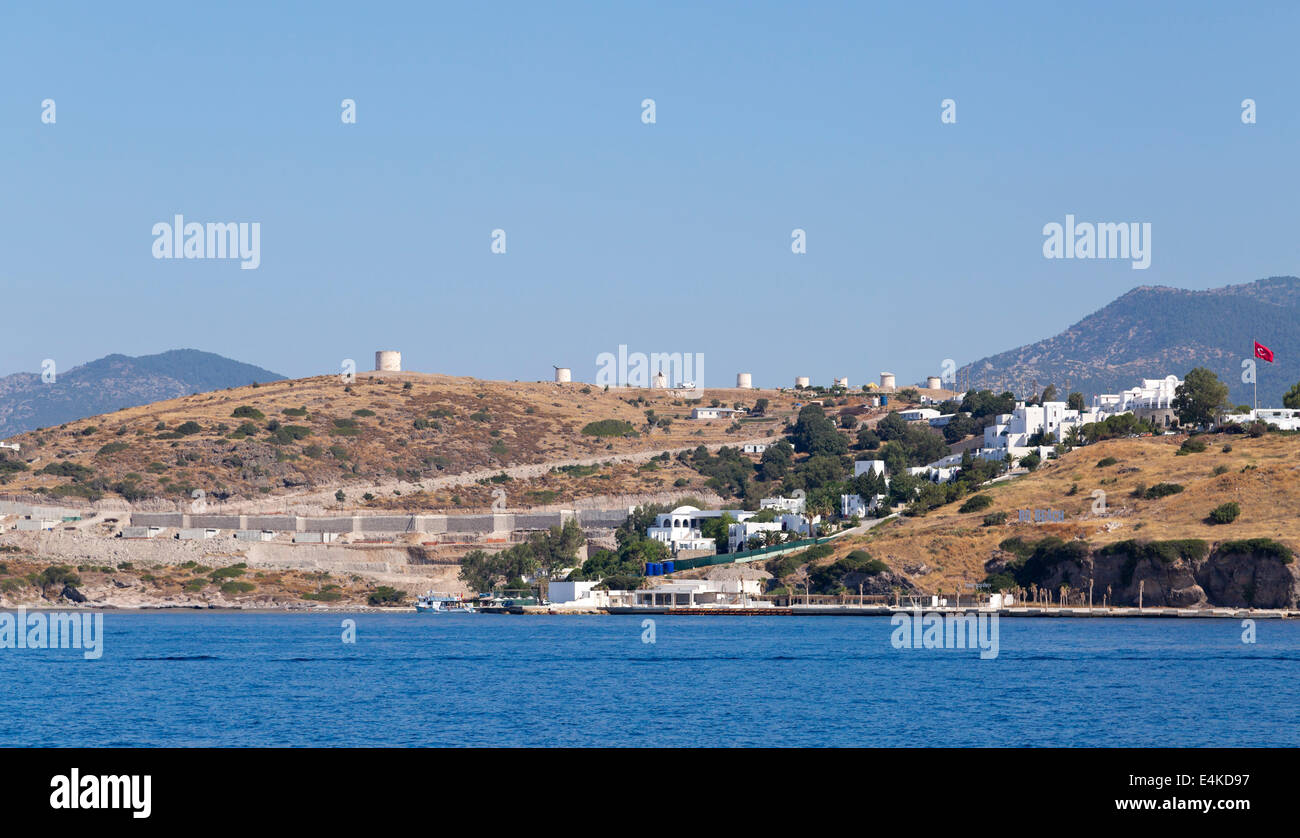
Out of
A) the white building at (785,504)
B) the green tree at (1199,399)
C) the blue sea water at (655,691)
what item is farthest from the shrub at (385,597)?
the green tree at (1199,399)

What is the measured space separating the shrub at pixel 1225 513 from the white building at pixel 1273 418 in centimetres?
3035

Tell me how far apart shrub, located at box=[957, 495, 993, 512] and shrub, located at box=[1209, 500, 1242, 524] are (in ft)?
61.1

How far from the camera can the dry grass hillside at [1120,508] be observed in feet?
358

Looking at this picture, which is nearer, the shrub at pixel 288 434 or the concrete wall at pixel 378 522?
the concrete wall at pixel 378 522

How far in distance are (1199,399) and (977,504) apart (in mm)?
32771

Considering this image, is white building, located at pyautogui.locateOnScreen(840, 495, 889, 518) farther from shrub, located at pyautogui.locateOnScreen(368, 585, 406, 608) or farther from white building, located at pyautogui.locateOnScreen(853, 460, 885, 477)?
shrub, located at pyautogui.locateOnScreen(368, 585, 406, 608)

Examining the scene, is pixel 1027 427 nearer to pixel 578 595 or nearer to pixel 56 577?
pixel 578 595

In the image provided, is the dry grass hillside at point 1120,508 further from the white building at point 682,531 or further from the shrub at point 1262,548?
the white building at point 682,531

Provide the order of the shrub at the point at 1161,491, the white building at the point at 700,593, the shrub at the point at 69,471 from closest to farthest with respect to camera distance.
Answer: the shrub at the point at 1161,491 → the white building at the point at 700,593 → the shrub at the point at 69,471

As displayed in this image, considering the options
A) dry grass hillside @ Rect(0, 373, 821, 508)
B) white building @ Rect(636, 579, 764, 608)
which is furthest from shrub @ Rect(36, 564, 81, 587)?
white building @ Rect(636, 579, 764, 608)

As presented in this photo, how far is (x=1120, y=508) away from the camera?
115625 mm

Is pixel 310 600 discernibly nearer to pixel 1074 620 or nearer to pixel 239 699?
pixel 1074 620
